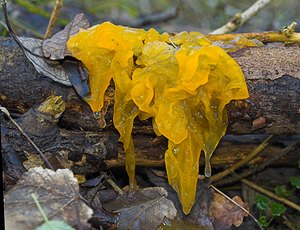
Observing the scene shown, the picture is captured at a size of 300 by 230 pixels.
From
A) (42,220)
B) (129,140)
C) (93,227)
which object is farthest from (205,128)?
(42,220)

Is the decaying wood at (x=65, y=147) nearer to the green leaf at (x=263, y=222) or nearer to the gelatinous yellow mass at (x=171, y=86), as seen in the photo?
the gelatinous yellow mass at (x=171, y=86)

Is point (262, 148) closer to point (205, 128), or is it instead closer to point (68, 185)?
point (205, 128)

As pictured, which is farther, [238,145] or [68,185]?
[238,145]

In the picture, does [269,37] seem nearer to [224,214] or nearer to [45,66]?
[224,214]

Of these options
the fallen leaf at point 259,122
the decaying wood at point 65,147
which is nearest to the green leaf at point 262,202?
the decaying wood at point 65,147

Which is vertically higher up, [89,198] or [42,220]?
[42,220]
